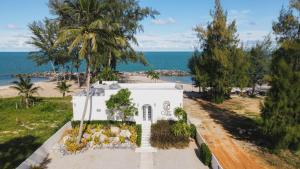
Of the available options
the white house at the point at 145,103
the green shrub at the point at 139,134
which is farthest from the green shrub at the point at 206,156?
the white house at the point at 145,103

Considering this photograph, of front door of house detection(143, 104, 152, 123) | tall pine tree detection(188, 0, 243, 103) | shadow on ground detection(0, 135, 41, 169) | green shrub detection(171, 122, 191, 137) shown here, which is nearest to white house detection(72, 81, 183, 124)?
front door of house detection(143, 104, 152, 123)

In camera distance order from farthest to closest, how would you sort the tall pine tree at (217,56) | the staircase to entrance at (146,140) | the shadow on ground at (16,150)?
the tall pine tree at (217,56)
the staircase to entrance at (146,140)
the shadow on ground at (16,150)

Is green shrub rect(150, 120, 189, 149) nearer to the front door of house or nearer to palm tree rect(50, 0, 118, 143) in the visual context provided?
the front door of house

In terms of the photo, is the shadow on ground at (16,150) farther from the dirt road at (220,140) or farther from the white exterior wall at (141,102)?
the dirt road at (220,140)

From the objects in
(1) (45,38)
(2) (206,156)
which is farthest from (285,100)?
(1) (45,38)

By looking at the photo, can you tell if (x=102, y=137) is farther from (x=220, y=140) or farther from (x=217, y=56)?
(x=217, y=56)

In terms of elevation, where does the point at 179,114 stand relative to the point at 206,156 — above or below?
above
